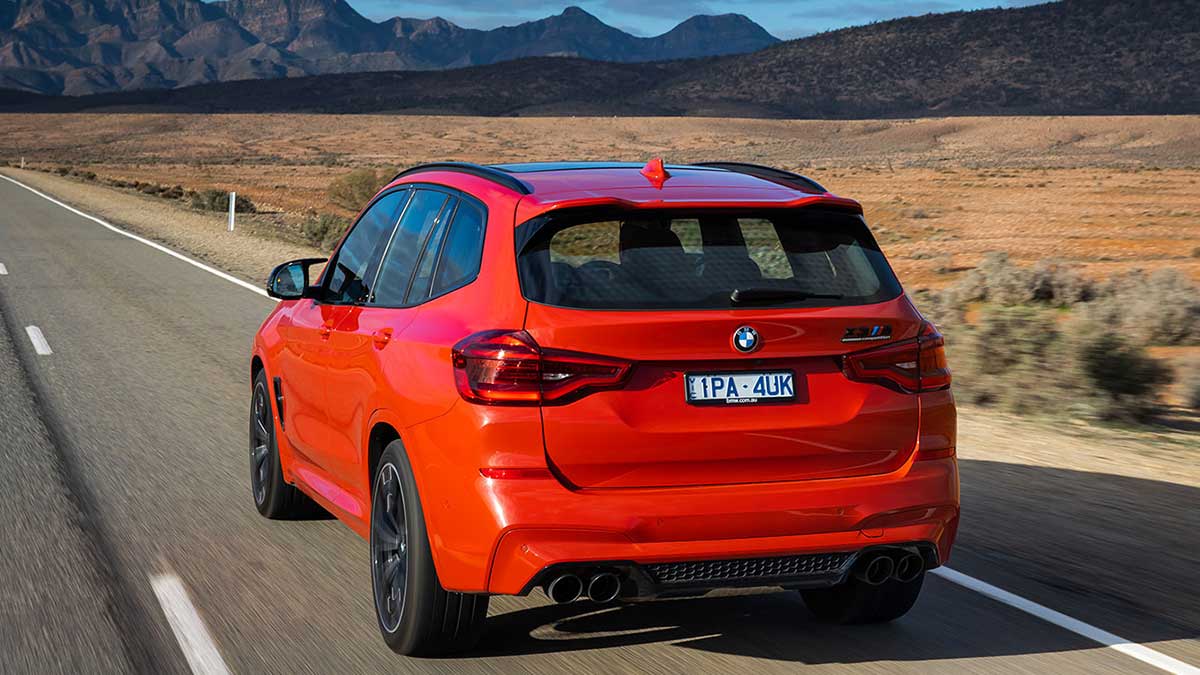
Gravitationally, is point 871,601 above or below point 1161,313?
above

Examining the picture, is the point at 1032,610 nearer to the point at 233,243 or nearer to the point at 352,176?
the point at 233,243

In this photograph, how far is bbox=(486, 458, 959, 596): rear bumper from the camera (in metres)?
4.17

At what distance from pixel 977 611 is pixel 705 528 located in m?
1.70

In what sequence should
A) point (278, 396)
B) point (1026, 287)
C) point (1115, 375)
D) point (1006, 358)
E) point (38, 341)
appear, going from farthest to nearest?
point (1026, 287) < point (38, 341) < point (1006, 358) < point (1115, 375) < point (278, 396)

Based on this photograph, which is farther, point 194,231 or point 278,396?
point 194,231

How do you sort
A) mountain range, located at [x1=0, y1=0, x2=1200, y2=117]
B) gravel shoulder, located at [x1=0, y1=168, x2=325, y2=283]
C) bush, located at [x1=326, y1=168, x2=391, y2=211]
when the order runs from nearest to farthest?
gravel shoulder, located at [x1=0, y1=168, x2=325, y2=283] < bush, located at [x1=326, y1=168, x2=391, y2=211] < mountain range, located at [x1=0, y1=0, x2=1200, y2=117]

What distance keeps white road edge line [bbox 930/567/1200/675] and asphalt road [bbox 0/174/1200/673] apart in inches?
2.0

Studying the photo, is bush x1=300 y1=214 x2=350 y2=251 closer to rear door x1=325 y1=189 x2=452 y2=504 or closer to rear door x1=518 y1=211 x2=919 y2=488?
rear door x1=325 y1=189 x2=452 y2=504

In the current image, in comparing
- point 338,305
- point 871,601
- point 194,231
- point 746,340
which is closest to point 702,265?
point 746,340

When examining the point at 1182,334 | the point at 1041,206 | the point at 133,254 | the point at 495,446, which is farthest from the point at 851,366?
the point at 1041,206

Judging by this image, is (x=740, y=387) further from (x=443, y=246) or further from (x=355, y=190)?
(x=355, y=190)

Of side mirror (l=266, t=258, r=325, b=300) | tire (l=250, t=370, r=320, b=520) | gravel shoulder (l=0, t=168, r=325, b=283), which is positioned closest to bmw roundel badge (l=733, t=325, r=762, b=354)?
side mirror (l=266, t=258, r=325, b=300)

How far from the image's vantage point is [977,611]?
5.43 meters

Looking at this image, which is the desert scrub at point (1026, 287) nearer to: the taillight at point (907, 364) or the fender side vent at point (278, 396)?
the fender side vent at point (278, 396)
